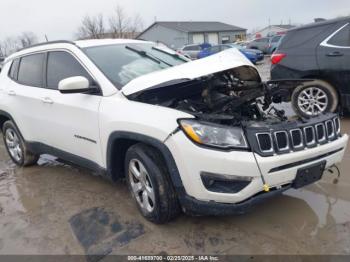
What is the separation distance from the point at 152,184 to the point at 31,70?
2.64 metres

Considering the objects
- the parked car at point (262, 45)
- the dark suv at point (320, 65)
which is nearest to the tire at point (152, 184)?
the dark suv at point (320, 65)

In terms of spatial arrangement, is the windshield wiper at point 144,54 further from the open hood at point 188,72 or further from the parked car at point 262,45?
the parked car at point 262,45

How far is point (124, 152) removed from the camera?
129 inches

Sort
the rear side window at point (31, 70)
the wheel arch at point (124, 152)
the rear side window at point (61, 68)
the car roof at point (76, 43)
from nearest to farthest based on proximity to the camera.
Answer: the wheel arch at point (124, 152) → the rear side window at point (61, 68) → the car roof at point (76, 43) → the rear side window at point (31, 70)

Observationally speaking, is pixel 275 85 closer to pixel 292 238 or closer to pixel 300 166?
pixel 300 166

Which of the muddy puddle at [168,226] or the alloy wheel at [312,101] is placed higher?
the alloy wheel at [312,101]

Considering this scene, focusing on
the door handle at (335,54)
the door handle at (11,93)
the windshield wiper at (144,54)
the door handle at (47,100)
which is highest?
the windshield wiper at (144,54)

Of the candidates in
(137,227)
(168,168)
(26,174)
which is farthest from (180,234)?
(26,174)

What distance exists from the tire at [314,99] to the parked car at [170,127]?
8.13 ft

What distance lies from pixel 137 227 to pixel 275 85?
2.12m

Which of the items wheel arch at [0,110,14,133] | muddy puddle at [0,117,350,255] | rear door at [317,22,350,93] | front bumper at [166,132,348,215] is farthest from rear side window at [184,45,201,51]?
front bumper at [166,132,348,215]

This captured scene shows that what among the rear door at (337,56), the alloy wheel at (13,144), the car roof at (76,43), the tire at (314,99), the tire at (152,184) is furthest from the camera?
Answer: the tire at (314,99)

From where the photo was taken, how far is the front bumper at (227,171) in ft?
7.93

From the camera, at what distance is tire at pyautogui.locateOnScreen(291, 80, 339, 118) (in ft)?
18.6
